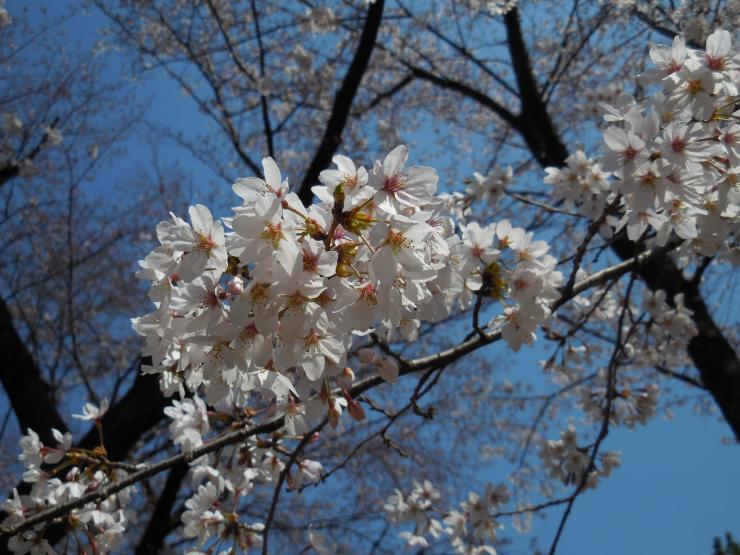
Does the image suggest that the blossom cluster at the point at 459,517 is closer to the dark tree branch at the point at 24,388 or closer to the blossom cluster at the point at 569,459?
the blossom cluster at the point at 569,459

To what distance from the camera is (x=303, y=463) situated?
233 centimetres

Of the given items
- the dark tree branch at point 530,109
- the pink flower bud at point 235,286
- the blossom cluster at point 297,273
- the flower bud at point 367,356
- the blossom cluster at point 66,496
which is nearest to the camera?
the blossom cluster at point 297,273

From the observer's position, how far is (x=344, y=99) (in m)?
5.06

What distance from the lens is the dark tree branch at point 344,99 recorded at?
4836 millimetres

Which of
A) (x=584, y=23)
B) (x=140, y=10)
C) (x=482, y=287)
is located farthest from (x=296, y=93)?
(x=482, y=287)

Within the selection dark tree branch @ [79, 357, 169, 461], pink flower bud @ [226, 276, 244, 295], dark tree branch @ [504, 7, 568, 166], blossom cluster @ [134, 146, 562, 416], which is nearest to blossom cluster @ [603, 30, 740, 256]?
blossom cluster @ [134, 146, 562, 416]

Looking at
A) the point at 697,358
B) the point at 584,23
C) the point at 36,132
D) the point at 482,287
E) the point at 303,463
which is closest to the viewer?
the point at 482,287

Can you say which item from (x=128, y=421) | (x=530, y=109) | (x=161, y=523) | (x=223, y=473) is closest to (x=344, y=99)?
(x=530, y=109)

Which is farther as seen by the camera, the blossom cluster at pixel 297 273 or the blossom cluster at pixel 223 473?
the blossom cluster at pixel 223 473

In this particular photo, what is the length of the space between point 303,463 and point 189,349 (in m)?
1.27

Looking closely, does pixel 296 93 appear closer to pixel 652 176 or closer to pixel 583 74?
pixel 583 74

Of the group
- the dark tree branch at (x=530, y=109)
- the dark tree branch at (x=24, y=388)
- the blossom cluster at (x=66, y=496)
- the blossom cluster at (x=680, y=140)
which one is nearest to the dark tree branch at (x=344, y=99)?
the dark tree branch at (x=530, y=109)

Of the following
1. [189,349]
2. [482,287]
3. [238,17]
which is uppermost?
[238,17]

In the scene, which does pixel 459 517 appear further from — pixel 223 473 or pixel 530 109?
pixel 530 109
